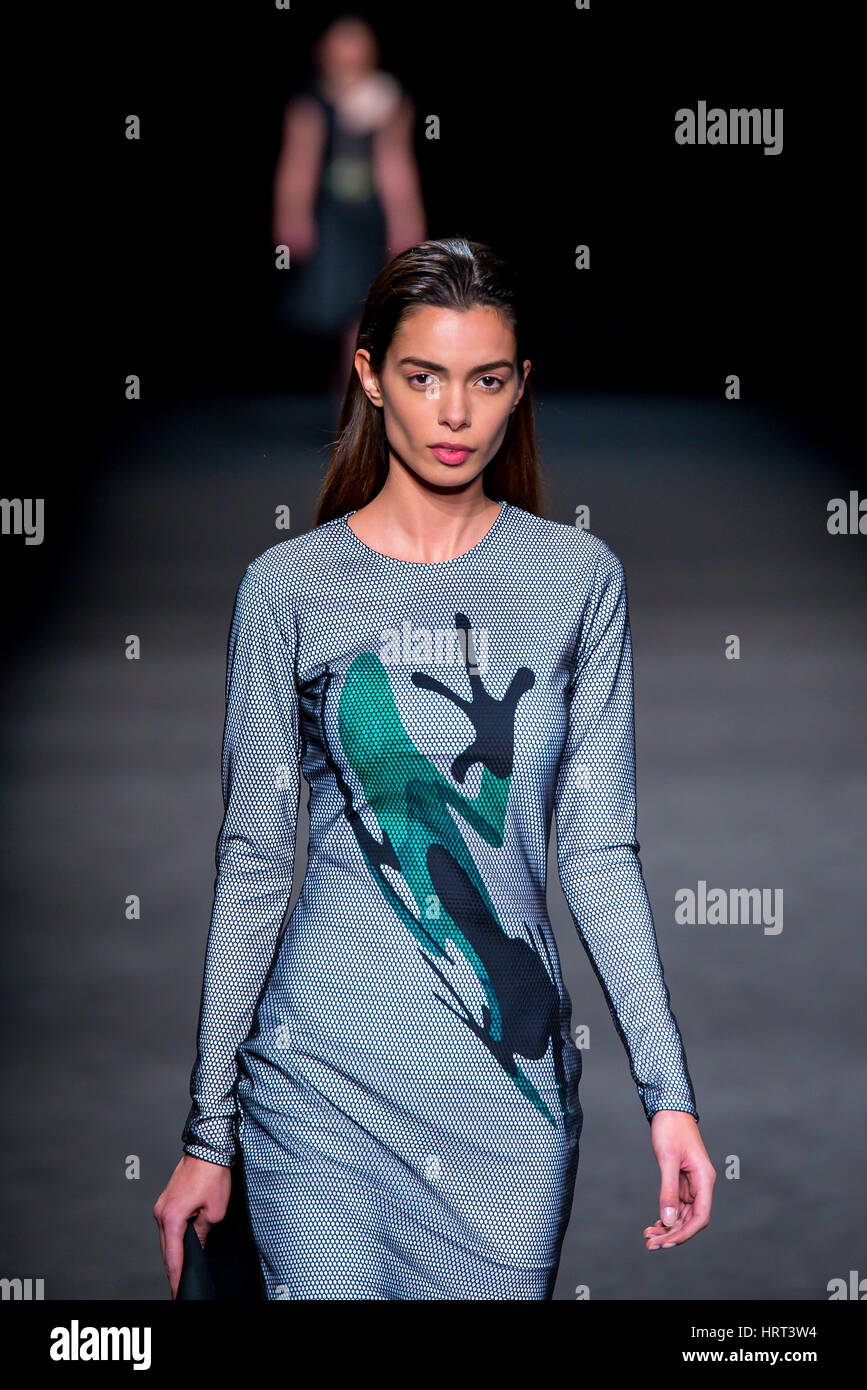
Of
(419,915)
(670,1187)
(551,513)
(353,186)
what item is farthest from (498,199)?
(670,1187)

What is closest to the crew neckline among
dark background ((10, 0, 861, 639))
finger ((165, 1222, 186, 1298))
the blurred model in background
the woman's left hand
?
the woman's left hand

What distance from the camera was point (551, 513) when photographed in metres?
4.66

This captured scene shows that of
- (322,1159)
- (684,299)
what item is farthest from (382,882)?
(684,299)

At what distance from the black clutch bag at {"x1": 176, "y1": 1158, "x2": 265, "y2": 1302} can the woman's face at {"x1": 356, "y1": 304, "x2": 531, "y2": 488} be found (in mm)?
726

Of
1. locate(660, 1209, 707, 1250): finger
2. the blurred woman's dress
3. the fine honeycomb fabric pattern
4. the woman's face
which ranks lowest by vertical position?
locate(660, 1209, 707, 1250): finger

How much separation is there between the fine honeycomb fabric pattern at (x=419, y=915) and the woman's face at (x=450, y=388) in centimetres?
10

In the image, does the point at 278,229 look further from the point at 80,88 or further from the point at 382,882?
the point at 382,882

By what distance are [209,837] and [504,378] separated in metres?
3.77

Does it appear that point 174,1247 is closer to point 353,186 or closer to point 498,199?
point 353,186

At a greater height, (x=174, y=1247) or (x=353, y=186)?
(x=353, y=186)

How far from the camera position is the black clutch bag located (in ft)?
6.61

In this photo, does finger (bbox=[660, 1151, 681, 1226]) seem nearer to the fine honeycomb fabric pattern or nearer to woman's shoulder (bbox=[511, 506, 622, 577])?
the fine honeycomb fabric pattern

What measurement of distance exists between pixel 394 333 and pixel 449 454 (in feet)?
0.45

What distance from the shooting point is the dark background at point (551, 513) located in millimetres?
4223
